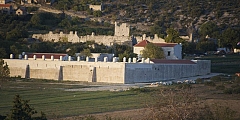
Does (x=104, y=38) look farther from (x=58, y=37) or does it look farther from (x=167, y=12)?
(x=167, y=12)

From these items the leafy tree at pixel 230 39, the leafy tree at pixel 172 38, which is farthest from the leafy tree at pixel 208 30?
the leafy tree at pixel 172 38

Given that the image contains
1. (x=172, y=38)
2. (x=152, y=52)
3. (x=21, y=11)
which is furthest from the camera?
(x=21, y=11)

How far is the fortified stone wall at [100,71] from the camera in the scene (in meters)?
53.0

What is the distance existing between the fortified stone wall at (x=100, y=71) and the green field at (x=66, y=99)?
2.91 metres

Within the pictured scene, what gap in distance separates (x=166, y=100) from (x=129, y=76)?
17970 millimetres

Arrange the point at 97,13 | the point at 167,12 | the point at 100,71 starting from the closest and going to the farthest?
the point at 100,71 → the point at 97,13 → the point at 167,12

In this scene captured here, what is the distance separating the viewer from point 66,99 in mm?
43812

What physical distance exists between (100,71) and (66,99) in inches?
404

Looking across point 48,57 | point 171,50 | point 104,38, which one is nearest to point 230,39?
point 104,38

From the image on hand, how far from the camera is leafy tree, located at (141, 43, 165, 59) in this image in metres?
59.9

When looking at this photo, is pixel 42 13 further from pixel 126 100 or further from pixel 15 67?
pixel 126 100

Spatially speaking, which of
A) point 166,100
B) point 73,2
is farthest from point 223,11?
point 166,100

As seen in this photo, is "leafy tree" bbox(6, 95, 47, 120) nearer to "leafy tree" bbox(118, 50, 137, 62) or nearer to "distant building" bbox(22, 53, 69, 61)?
"distant building" bbox(22, 53, 69, 61)

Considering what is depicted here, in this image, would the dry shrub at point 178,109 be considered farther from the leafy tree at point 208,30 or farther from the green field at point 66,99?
the leafy tree at point 208,30
